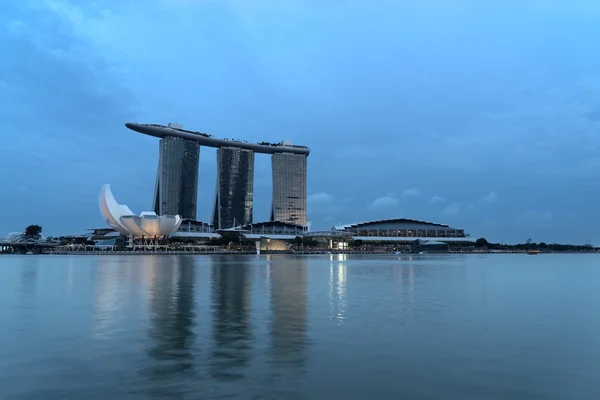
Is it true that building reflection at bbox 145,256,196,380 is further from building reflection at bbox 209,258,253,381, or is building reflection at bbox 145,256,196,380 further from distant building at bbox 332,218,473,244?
distant building at bbox 332,218,473,244

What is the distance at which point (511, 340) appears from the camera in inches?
535

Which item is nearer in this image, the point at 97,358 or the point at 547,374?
the point at 547,374

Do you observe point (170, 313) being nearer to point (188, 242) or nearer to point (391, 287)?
point (391, 287)

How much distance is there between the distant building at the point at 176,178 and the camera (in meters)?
182

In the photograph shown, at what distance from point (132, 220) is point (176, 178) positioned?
47664 mm

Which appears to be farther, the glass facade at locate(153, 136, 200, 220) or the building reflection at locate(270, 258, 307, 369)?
the glass facade at locate(153, 136, 200, 220)

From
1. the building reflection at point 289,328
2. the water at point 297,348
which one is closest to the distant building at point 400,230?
the building reflection at point 289,328

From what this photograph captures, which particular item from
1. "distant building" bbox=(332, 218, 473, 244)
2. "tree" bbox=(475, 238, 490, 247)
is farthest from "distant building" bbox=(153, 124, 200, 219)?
"tree" bbox=(475, 238, 490, 247)

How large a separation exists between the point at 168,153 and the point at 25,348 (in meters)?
177

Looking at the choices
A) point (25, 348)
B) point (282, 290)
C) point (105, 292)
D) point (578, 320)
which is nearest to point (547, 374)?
point (578, 320)

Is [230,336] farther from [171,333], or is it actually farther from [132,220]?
[132,220]

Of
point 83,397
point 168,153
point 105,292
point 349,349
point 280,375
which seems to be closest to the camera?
point 83,397

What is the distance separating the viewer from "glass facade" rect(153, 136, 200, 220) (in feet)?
595

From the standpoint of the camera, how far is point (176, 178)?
18450 centimetres
